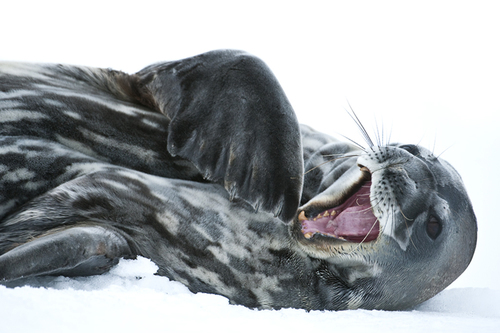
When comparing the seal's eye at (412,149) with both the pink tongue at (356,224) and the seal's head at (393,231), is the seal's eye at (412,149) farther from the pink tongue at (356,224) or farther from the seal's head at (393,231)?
the pink tongue at (356,224)

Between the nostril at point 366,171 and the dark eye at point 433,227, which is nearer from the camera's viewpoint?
the dark eye at point 433,227

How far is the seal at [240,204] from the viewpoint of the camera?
5.33 feet

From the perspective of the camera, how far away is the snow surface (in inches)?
36.8

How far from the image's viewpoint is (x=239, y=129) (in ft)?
5.41

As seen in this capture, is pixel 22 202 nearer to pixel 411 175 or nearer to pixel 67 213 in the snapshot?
pixel 67 213

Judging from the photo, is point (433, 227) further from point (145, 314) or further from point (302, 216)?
point (145, 314)

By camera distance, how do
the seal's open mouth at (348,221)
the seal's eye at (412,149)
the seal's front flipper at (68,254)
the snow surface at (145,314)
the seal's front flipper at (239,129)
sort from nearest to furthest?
the snow surface at (145,314), the seal's front flipper at (68,254), the seal's front flipper at (239,129), the seal's open mouth at (348,221), the seal's eye at (412,149)

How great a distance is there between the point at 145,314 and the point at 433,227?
3.35ft

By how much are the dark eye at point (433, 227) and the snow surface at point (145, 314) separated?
28cm

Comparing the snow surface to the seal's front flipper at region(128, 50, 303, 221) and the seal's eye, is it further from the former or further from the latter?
the seal's eye

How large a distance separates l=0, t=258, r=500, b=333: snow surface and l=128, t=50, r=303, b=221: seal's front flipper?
35cm

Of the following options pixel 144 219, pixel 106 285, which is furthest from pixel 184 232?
pixel 106 285

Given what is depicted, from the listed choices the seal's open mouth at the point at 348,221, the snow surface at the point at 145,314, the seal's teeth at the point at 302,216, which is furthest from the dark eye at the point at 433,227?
the seal's teeth at the point at 302,216

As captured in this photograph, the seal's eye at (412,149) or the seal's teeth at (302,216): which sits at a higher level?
the seal's eye at (412,149)
